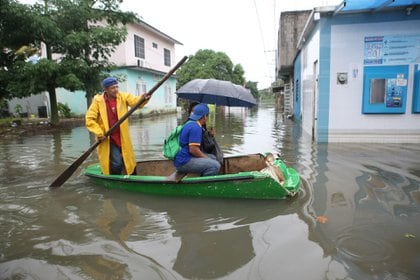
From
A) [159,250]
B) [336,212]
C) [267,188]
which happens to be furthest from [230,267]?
[336,212]

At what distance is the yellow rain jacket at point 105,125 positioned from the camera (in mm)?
5379

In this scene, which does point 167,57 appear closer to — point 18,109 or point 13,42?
point 18,109

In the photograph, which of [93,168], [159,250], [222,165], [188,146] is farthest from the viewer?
[93,168]

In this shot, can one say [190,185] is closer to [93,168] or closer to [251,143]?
[93,168]

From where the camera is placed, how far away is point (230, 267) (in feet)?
10.4

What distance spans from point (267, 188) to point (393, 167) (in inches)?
139

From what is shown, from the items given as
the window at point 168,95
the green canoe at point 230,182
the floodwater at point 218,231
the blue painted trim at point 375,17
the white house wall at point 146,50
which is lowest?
the floodwater at point 218,231

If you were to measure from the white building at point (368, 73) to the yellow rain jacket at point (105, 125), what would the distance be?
19.3ft

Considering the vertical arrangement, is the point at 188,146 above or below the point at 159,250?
above

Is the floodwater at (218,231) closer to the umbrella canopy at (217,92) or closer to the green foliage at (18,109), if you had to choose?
the umbrella canopy at (217,92)

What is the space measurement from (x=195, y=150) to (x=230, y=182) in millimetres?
673

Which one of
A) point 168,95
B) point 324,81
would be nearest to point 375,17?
point 324,81

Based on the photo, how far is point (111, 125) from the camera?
548 cm

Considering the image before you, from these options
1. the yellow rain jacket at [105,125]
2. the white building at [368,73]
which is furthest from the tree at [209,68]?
the yellow rain jacket at [105,125]
